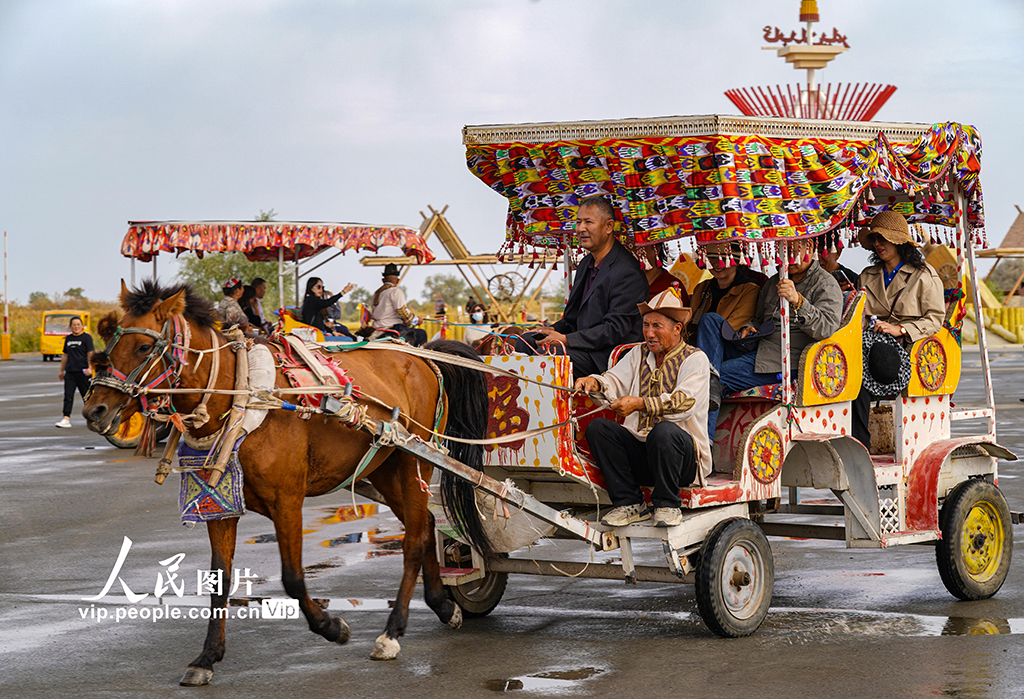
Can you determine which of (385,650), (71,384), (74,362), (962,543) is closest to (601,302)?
(385,650)

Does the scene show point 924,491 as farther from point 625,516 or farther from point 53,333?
point 53,333

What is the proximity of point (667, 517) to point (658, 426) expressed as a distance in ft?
1.52

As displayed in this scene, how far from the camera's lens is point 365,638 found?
252 inches

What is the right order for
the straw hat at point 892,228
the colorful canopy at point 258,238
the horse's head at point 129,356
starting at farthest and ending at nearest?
the colorful canopy at point 258,238
the straw hat at point 892,228
the horse's head at point 129,356

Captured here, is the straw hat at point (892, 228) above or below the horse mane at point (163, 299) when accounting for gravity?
above

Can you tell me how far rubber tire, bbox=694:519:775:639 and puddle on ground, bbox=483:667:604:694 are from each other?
29.1 inches

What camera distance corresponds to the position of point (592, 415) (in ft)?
21.9

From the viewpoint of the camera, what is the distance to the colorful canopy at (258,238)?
823 inches

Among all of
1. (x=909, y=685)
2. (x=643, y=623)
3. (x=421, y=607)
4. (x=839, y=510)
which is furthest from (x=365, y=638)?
(x=839, y=510)

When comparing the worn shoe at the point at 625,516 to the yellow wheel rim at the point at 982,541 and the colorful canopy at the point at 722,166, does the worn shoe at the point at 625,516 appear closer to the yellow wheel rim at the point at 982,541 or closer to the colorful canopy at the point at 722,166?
the colorful canopy at the point at 722,166

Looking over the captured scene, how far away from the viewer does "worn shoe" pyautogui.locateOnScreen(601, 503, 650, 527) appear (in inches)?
239

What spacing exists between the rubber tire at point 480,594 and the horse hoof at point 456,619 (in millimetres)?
151

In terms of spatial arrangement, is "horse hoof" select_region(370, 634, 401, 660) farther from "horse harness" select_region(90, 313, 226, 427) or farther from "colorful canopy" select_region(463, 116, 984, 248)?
"colorful canopy" select_region(463, 116, 984, 248)

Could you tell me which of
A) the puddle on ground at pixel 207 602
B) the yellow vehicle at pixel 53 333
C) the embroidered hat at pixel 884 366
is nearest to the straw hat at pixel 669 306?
the embroidered hat at pixel 884 366
